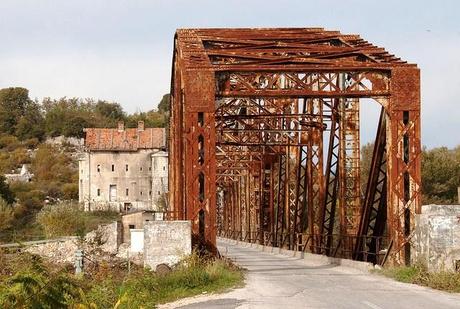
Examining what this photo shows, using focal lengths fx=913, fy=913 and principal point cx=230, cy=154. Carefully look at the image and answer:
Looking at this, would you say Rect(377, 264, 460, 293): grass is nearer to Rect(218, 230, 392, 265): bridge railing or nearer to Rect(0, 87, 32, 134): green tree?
Rect(218, 230, 392, 265): bridge railing

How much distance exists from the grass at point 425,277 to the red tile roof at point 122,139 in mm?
89286

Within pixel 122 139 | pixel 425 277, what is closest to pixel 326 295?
pixel 425 277

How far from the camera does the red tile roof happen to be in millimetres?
108125

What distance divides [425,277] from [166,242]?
568 centimetres

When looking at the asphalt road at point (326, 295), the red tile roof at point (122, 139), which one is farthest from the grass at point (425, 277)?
the red tile roof at point (122, 139)

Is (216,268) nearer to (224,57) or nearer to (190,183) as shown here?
(190,183)

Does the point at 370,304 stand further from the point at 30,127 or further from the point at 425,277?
the point at 30,127

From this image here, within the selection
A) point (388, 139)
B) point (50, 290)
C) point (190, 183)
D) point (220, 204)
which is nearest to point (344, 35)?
point (388, 139)

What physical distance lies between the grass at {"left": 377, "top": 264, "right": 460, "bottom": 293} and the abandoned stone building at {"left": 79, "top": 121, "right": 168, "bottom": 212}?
87.0m

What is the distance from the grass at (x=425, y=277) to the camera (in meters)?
16.2

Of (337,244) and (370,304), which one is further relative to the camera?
(337,244)

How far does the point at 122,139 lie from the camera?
109250 millimetres

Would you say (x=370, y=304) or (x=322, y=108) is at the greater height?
(x=322, y=108)

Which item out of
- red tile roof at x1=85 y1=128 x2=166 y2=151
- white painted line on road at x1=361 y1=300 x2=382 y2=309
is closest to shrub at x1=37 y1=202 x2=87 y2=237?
red tile roof at x1=85 y1=128 x2=166 y2=151
